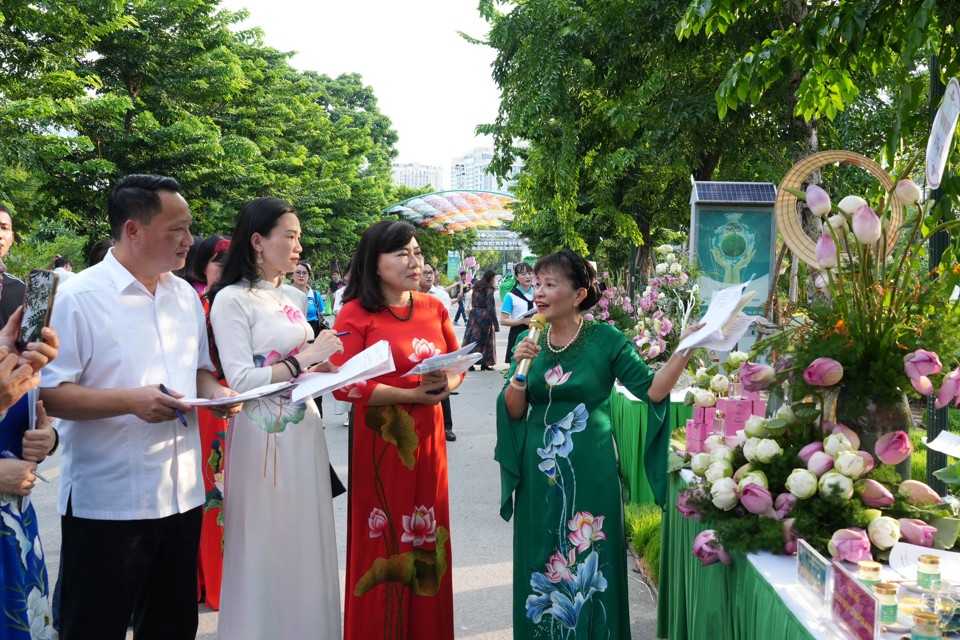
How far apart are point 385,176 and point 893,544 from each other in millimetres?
53354

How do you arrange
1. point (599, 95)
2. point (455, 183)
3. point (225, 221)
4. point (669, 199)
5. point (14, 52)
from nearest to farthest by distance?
point (599, 95) < point (14, 52) < point (669, 199) < point (225, 221) < point (455, 183)

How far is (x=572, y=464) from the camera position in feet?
10.8

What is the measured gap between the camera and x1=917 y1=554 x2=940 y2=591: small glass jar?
1908 mm

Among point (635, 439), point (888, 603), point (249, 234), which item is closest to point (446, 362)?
point (249, 234)

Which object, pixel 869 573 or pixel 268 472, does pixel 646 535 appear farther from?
pixel 869 573

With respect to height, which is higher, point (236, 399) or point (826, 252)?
point (826, 252)

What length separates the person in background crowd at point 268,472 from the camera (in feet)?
10.4

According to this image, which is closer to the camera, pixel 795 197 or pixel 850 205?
pixel 850 205

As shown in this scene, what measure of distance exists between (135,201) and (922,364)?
2385 millimetres

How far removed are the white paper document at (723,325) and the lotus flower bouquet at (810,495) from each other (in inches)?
10.8

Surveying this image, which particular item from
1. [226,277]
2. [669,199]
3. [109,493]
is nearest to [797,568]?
[109,493]

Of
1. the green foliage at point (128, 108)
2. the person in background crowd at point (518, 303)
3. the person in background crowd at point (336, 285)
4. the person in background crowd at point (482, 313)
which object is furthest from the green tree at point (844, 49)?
the person in background crowd at point (336, 285)

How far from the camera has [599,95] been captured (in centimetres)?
1207

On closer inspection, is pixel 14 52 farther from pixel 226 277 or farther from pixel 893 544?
pixel 893 544
